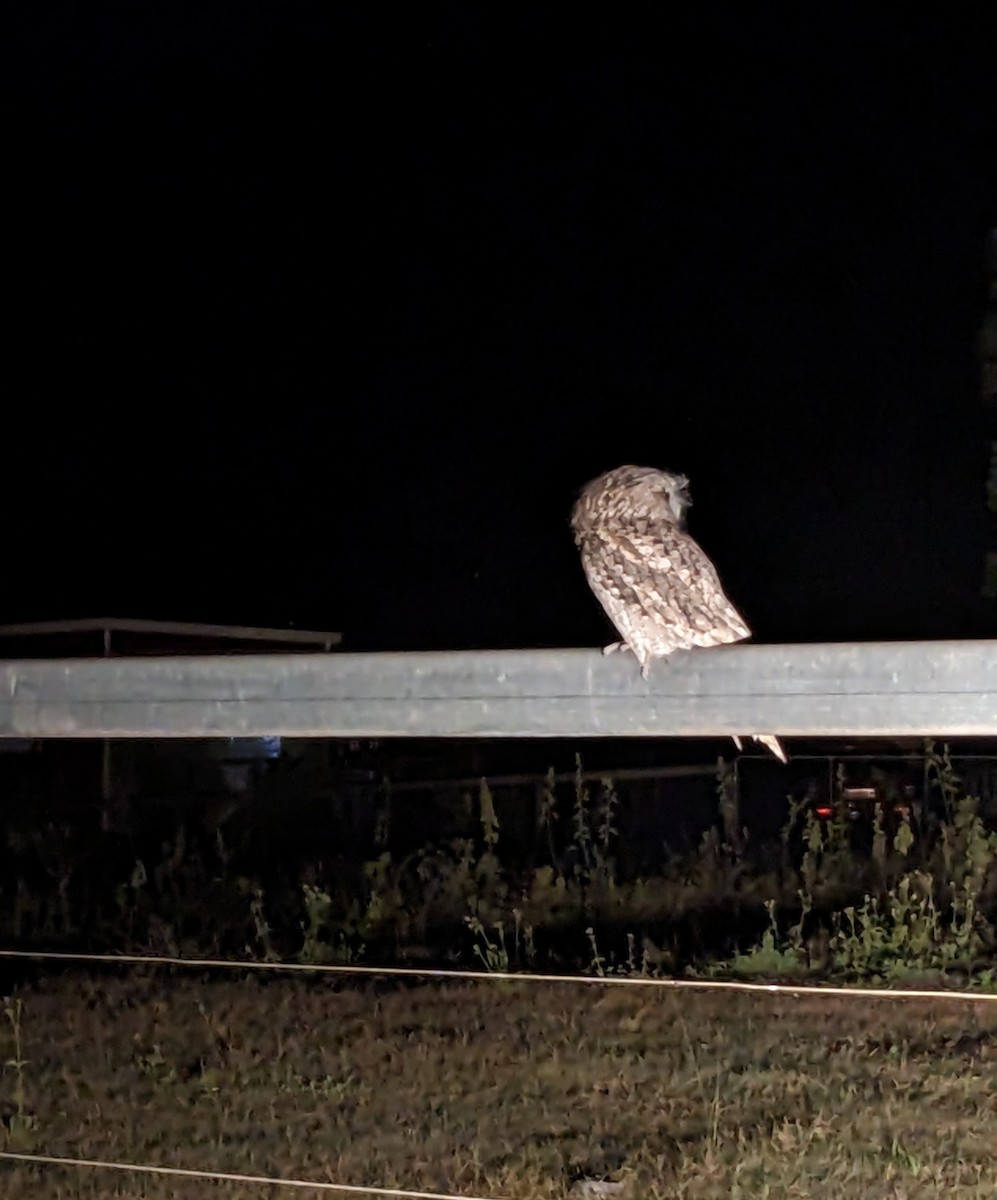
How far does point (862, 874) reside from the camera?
15.8 feet

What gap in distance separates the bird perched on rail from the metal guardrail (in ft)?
3.64

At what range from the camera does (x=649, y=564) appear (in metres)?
2.61

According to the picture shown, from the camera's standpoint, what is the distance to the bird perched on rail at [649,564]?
2510 mm

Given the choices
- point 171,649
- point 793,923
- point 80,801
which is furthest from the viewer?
point 171,649

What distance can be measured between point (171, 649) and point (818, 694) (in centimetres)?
726

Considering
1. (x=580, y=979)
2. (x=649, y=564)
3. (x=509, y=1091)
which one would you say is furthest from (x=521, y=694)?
(x=509, y=1091)

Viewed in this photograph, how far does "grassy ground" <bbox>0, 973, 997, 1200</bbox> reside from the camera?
8.36 feet

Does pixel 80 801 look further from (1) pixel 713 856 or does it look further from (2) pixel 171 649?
(1) pixel 713 856

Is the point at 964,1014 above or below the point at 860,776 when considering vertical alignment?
below

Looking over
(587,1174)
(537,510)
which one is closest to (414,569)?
(537,510)

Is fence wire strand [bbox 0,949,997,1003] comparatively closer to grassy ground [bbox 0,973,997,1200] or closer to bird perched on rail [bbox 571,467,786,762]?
grassy ground [bbox 0,973,997,1200]

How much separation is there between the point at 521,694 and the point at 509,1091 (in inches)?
73.2

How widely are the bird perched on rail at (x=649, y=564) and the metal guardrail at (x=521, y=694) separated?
3.64ft

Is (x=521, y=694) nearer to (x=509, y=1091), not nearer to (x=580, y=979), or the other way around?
(x=580, y=979)
